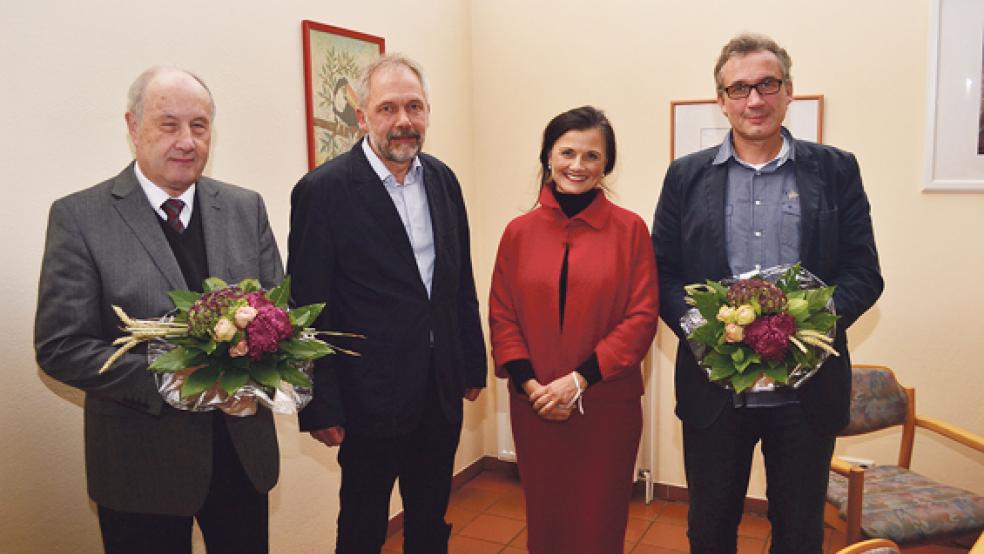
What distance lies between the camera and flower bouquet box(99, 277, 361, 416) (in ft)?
5.19

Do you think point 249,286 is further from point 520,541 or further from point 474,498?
point 474,498

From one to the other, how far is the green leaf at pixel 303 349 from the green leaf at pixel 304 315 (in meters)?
0.04

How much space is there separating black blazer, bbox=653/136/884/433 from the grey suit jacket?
1189 millimetres

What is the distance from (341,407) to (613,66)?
2.44 meters

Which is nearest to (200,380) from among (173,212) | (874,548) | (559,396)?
(173,212)

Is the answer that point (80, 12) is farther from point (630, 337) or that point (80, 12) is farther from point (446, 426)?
point (630, 337)

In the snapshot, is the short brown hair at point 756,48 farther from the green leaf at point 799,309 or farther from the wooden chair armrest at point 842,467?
the wooden chair armrest at point 842,467

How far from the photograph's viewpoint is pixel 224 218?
190 centimetres

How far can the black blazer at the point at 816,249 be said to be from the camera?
2.00 m

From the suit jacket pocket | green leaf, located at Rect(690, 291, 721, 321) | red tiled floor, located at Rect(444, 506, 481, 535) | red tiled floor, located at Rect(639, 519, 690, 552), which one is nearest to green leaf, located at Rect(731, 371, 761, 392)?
green leaf, located at Rect(690, 291, 721, 321)

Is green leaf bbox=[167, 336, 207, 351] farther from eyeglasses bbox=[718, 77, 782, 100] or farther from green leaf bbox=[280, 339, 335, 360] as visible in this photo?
eyeglasses bbox=[718, 77, 782, 100]

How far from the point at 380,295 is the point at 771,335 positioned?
0.99m

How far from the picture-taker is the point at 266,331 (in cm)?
160

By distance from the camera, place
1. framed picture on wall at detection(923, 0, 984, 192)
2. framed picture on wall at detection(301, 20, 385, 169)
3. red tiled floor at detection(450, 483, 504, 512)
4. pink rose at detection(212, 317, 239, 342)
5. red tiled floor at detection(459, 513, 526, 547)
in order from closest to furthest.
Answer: pink rose at detection(212, 317, 239, 342)
framed picture on wall at detection(301, 20, 385, 169)
framed picture on wall at detection(923, 0, 984, 192)
red tiled floor at detection(459, 513, 526, 547)
red tiled floor at detection(450, 483, 504, 512)
